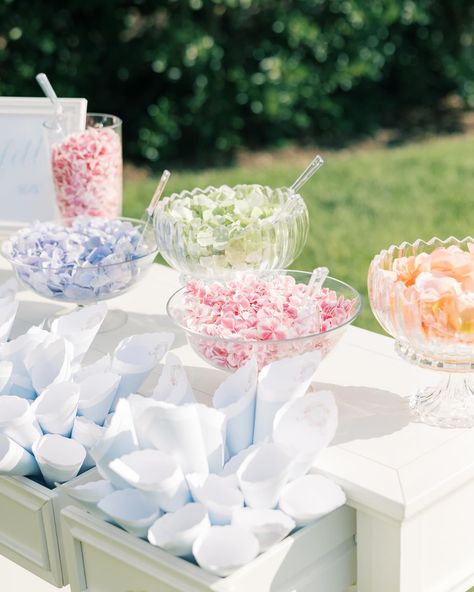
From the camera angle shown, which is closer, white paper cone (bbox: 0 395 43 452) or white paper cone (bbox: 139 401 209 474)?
white paper cone (bbox: 139 401 209 474)

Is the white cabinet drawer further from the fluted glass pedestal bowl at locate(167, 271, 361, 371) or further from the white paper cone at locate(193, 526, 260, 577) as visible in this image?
the fluted glass pedestal bowl at locate(167, 271, 361, 371)

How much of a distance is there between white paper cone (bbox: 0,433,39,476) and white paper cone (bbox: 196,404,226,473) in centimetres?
25

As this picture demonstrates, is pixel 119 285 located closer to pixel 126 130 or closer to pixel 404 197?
pixel 404 197

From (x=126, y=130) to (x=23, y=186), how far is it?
9.39 feet

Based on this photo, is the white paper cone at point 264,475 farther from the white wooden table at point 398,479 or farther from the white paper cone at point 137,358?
the white paper cone at point 137,358

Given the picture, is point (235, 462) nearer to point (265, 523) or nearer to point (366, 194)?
point (265, 523)

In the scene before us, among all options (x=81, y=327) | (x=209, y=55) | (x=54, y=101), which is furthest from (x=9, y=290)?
(x=209, y=55)

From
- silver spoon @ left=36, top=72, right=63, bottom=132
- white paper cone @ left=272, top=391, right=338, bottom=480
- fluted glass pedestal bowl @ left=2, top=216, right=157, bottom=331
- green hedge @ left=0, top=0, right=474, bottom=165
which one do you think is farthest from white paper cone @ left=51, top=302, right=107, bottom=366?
green hedge @ left=0, top=0, right=474, bottom=165

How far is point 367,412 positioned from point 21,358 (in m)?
0.50

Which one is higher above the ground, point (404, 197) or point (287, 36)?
point (287, 36)

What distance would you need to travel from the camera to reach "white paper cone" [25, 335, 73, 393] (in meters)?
1.31

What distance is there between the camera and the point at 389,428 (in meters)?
1.27

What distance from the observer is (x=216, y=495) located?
1063 mm

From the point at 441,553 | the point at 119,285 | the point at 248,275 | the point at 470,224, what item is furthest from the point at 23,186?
the point at 470,224
